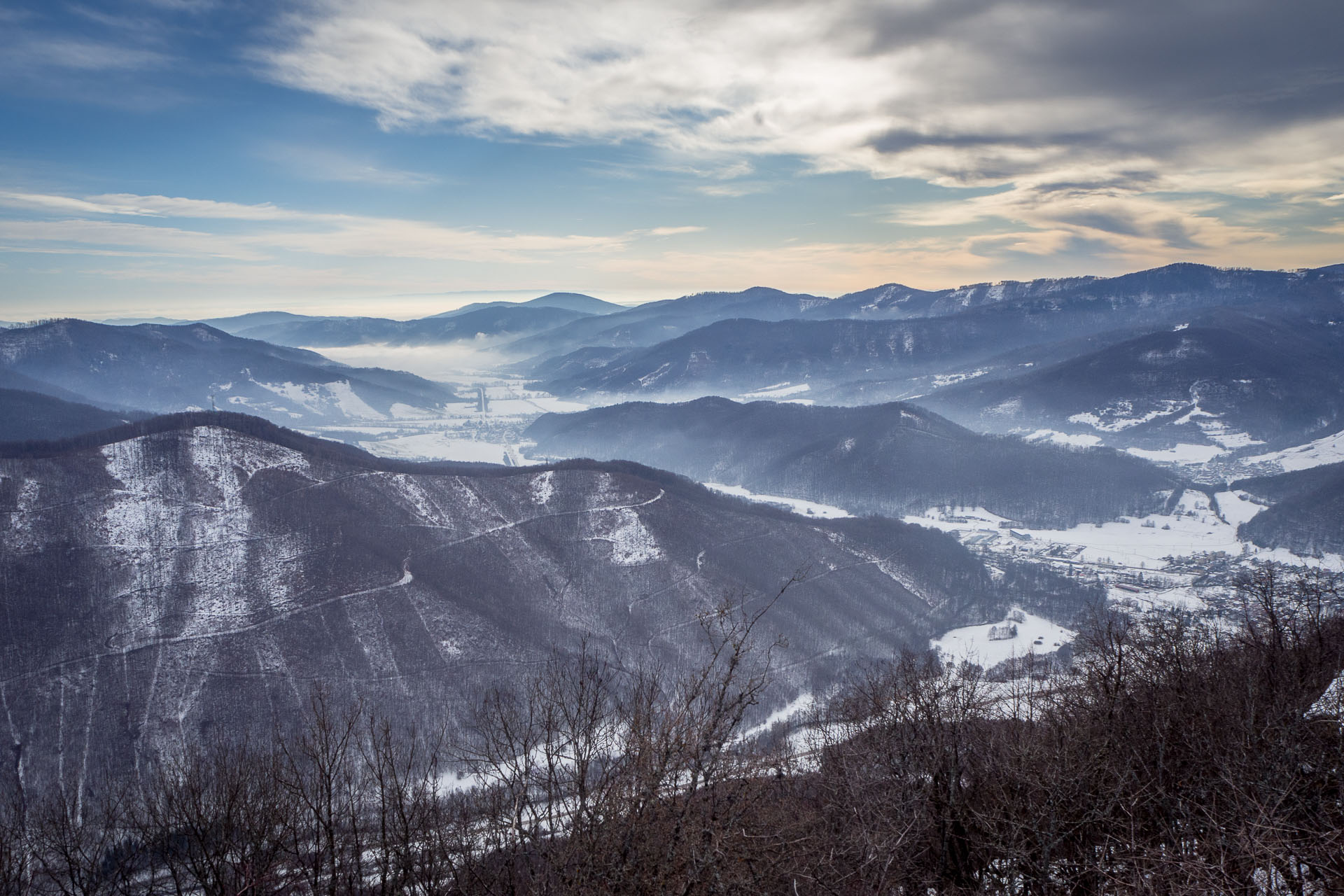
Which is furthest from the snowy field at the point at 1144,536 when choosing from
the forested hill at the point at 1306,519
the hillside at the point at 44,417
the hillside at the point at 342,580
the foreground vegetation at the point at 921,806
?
the hillside at the point at 44,417

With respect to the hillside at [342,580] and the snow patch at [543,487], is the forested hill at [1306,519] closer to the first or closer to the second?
the hillside at [342,580]

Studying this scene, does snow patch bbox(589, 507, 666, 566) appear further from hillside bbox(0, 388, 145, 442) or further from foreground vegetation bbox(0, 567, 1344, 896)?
hillside bbox(0, 388, 145, 442)

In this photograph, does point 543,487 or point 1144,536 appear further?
point 1144,536

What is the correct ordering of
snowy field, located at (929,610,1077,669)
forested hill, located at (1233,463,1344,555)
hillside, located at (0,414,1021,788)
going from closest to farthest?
hillside, located at (0,414,1021,788) < snowy field, located at (929,610,1077,669) < forested hill, located at (1233,463,1344,555)

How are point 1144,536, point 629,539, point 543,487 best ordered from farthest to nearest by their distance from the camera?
1. point 1144,536
2. point 543,487
3. point 629,539

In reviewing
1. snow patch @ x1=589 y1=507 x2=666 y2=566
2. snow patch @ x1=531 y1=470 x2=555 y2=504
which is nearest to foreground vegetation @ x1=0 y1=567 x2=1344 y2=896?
snow patch @ x1=589 y1=507 x2=666 y2=566

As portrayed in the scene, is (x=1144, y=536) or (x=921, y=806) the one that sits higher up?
(x=921, y=806)

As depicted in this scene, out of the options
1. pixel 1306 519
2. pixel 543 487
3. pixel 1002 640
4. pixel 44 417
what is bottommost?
pixel 1002 640

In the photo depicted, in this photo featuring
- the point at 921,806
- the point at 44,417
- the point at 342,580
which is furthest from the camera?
the point at 44,417

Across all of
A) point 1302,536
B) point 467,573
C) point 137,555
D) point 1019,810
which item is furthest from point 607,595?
point 1302,536

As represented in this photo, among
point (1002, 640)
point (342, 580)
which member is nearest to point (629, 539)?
point (342, 580)

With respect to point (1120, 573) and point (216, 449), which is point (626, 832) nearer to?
point (216, 449)

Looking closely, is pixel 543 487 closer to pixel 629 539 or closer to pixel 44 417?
pixel 629 539
